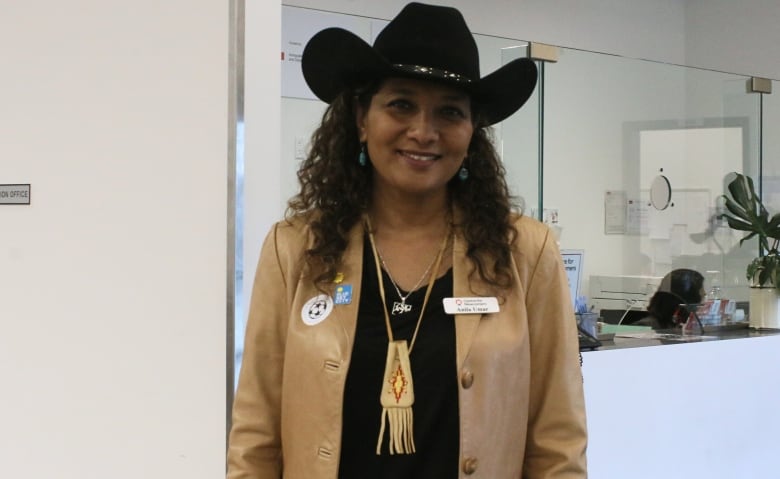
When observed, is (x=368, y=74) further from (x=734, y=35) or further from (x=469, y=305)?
(x=734, y=35)

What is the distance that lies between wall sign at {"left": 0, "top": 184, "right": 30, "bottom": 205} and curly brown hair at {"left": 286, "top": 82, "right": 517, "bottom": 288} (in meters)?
1.12

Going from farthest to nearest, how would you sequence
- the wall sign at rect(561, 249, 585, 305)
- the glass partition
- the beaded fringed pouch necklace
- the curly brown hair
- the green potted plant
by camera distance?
the glass partition < the green potted plant < the wall sign at rect(561, 249, 585, 305) < the curly brown hair < the beaded fringed pouch necklace

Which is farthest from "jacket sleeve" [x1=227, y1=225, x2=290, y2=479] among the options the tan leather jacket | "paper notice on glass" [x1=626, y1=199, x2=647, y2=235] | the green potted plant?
"paper notice on glass" [x1=626, y1=199, x2=647, y2=235]

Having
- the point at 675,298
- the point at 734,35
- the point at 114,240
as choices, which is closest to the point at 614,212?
the point at 675,298

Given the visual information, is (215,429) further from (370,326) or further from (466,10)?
(466,10)

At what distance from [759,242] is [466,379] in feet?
11.6

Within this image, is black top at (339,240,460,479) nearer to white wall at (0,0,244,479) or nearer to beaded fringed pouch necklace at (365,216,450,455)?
beaded fringed pouch necklace at (365,216,450,455)

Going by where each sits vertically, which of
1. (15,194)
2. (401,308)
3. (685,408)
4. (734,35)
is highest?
(734,35)

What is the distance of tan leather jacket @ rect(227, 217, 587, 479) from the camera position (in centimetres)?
138

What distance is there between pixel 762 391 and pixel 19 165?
2986mm

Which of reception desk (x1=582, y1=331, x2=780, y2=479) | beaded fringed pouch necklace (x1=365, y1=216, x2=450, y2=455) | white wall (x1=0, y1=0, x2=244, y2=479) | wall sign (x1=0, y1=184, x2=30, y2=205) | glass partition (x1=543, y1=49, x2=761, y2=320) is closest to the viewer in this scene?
beaded fringed pouch necklace (x1=365, y1=216, x2=450, y2=455)

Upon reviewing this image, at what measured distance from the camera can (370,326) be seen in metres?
1.41

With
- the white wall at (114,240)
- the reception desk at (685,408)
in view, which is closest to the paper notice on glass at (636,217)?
the reception desk at (685,408)

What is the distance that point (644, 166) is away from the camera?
18.4ft
